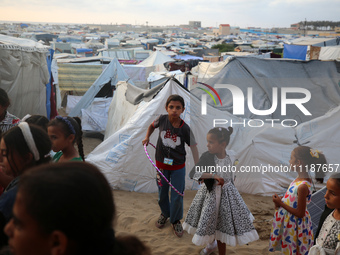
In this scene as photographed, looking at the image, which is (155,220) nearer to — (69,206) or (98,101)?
(69,206)

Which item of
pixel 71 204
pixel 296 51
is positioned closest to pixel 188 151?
pixel 71 204

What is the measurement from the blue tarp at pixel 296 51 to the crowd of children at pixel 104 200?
17016mm

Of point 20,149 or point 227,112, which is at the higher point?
point 20,149

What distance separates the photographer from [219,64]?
9.97m

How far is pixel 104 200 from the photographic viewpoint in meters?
1.06

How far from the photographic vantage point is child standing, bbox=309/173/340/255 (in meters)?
2.31

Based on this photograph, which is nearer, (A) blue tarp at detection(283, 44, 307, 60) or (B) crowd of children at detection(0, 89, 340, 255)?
(B) crowd of children at detection(0, 89, 340, 255)

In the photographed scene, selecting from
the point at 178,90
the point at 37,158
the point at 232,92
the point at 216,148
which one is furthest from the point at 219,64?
the point at 37,158

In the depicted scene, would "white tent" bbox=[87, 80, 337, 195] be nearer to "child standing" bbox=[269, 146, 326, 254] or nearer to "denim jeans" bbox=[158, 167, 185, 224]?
"denim jeans" bbox=[158, 167, 185, 224]

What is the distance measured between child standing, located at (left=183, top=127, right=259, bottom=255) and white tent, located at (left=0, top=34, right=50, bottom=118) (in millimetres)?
5456

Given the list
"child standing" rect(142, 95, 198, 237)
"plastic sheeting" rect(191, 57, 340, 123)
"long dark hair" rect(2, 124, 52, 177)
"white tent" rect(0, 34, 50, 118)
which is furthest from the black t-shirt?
"white tent" rect(0, 34, 50, 118)

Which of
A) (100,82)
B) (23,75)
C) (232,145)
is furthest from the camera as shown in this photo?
(100,82)

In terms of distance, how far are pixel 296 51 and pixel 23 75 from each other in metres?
16.2

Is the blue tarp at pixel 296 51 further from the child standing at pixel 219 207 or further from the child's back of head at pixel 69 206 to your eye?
the child's back of head at pixel 69 206
